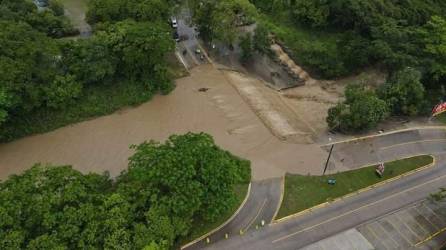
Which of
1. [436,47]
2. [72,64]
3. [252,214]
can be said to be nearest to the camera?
[252,214]

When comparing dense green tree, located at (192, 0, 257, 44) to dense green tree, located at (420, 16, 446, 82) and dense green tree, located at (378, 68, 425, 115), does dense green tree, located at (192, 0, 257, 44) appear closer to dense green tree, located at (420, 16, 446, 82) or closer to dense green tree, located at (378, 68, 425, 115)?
dense green tree, located at (378, 68, 425, 115)

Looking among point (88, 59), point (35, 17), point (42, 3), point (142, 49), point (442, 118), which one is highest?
point (42, 3)

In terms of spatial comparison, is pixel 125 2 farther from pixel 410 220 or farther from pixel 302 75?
pixel 410 220

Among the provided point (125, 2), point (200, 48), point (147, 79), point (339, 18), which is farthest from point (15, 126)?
point (339, 18)

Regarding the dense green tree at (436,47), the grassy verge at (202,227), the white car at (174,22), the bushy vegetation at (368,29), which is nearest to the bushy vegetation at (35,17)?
the white car at (174,22)

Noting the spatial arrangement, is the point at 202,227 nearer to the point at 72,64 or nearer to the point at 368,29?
the point at 72,64

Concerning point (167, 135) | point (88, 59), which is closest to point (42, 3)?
point (88, 59)

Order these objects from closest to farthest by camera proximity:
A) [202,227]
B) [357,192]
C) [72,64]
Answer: [202,227] < [357,192] < [72,64]
